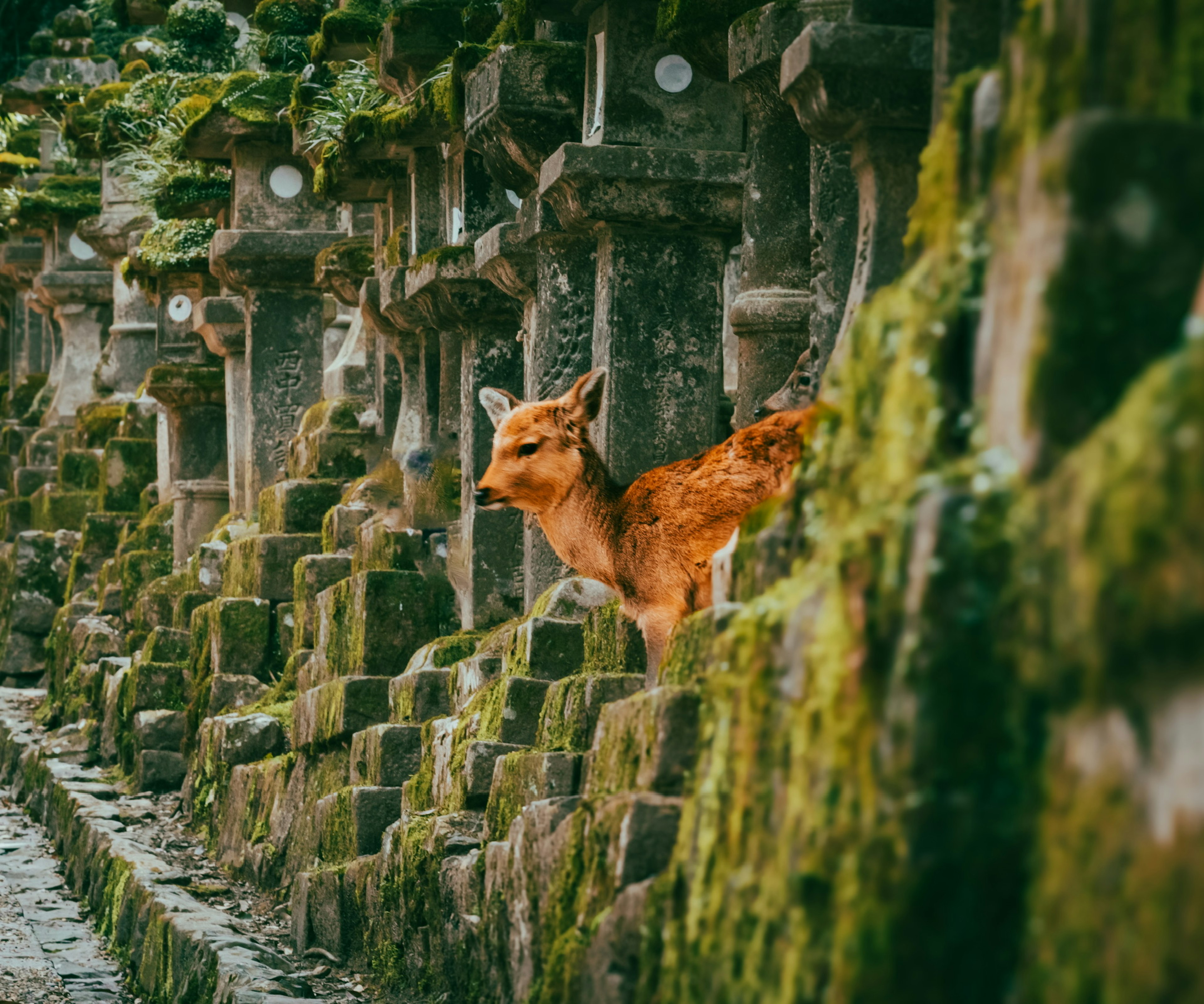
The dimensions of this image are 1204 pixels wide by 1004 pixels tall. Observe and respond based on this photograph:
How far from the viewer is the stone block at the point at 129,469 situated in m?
22.5

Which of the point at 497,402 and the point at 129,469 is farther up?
the point at 129,469

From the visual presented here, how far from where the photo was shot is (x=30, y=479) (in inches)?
1070

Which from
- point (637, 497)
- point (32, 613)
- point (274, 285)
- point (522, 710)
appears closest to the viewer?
point (637, 497)

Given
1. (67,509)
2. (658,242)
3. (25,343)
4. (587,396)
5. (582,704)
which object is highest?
(25,343)

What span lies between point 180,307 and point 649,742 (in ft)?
52.5

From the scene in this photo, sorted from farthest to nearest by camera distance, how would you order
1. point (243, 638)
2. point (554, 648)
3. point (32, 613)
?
point (32, 613) < point (243, 638) < point (554, 648)

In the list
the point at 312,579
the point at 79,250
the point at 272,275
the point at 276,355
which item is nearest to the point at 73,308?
the point at 79,250

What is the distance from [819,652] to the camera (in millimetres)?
3758

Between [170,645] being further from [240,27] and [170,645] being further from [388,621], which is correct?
[240,27]

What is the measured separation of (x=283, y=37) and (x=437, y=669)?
7.89 m

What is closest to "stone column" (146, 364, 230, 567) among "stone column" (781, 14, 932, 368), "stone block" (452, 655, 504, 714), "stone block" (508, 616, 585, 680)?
"stone block" (452, 655, 504, 714)

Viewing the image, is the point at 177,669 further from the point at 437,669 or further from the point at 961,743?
the point at 961,743

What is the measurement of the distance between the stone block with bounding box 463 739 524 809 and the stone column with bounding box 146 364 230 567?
1077 centimetres

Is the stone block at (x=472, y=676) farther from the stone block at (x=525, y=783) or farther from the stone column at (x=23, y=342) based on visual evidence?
the stone column at (x=23, y=342)
